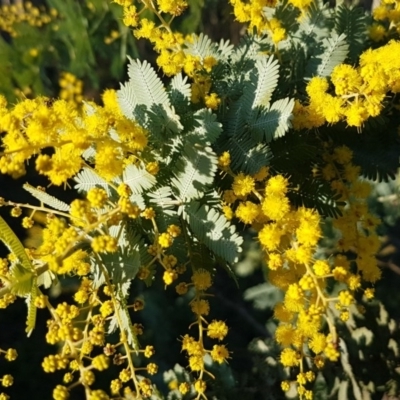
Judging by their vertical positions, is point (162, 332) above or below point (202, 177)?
below

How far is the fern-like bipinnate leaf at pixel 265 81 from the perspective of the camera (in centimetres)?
111

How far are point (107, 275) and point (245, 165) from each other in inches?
14.4

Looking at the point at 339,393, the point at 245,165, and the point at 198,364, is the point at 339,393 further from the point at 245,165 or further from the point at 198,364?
the point at 245,165

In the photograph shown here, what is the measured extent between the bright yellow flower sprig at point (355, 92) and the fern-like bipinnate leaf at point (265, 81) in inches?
2.6

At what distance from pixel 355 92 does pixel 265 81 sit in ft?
0.63

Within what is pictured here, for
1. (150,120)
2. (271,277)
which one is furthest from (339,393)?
(150,120)

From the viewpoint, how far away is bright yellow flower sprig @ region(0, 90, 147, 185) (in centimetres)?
90

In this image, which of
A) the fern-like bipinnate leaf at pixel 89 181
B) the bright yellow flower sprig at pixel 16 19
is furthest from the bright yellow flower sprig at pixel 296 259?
the bright yellow flower sprig at pixel 16 19

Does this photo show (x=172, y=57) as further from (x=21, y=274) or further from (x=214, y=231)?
(x=21, y=274)

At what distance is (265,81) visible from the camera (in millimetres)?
1117

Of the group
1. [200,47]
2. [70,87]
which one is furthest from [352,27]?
[70,87]

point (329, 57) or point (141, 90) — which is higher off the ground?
point (329, 57)

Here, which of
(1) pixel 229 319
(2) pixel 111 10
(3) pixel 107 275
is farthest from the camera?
(1) pixel 229 319

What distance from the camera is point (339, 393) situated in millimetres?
1574
